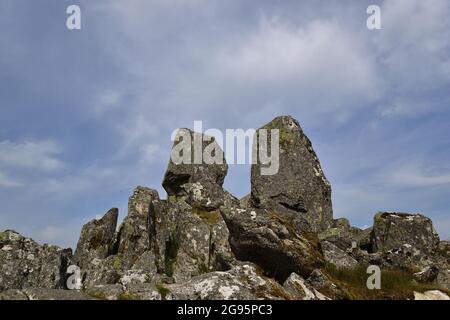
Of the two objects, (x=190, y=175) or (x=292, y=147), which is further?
(x=190, y=175)

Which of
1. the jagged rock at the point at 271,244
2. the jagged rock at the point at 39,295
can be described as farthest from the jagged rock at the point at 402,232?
the jagged rock at the point at 39,295

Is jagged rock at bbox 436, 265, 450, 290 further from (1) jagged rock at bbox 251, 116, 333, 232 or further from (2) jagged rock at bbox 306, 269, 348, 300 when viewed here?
(1) jagged rock at bbox 251, 116, 333, 232

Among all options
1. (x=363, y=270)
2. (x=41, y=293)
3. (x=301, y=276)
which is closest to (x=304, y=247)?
(x=301, y=276)

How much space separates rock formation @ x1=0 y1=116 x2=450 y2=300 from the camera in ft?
47.5

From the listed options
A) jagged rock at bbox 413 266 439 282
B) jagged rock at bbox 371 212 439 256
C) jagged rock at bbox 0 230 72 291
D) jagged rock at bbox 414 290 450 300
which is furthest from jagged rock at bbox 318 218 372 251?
jagged rock at bbox 0 230 72 291

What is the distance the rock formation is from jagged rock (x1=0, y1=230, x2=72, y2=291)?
0.16ft

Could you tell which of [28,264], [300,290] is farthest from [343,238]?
[28,264]

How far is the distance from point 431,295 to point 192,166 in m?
20.6

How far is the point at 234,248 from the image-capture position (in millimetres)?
18453

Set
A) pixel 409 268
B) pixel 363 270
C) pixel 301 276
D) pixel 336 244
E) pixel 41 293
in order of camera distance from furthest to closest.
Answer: pixel 336 244
pixel 409 268
pixel 363 270
pixel 301 276
pixel 41 293

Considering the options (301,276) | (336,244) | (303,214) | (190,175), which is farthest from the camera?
(190,175)
